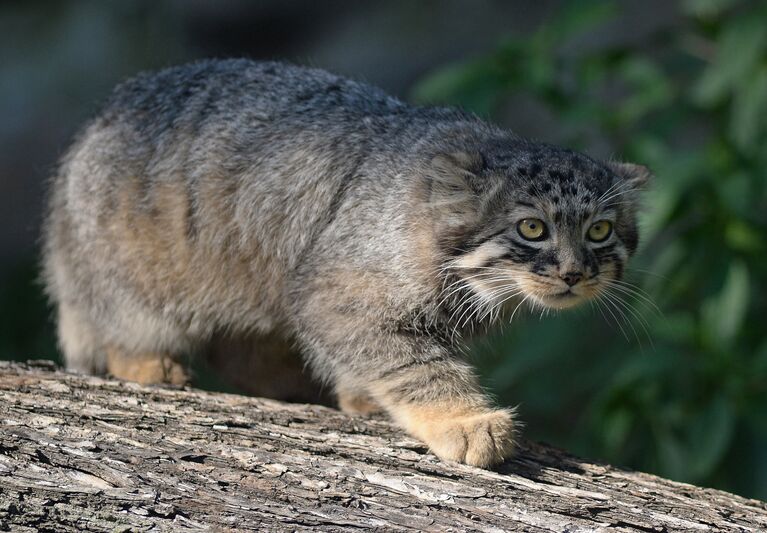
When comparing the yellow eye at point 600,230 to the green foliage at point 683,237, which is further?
the green foliage at point 683,237

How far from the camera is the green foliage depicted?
21.0 feet

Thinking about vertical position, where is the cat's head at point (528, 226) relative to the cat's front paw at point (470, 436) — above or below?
above

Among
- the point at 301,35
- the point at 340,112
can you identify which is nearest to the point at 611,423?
the point at 340,112

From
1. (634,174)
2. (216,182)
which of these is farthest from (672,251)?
(216,182)

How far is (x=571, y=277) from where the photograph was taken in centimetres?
480

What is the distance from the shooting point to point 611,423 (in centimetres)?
677

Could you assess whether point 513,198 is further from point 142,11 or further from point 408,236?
point 142,11

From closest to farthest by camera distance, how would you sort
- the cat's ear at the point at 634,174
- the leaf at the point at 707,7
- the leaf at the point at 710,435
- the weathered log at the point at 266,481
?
the weathered log at the point at 266,481 → the cat's ear at the point at 634,174 → the leaf at the point at 710,435 → the leaf at the point at 707,7

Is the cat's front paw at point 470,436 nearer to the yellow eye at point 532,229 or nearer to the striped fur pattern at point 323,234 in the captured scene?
the striped fur pattern at point 323,234

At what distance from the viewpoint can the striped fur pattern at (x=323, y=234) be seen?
4969 mm

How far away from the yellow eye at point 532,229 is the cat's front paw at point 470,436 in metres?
0.81

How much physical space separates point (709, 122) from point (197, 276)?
152 inches

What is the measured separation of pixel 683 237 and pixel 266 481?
343 cm

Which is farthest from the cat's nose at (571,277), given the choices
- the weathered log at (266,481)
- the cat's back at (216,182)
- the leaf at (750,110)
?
the leaf at (750,110)
